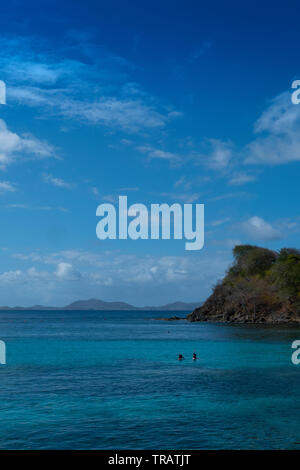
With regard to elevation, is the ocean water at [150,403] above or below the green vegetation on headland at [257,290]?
below

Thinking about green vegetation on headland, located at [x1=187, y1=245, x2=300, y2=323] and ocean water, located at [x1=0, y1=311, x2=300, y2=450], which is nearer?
ocean water, located at [x1=0, y1=311, x2=300, y2=450]

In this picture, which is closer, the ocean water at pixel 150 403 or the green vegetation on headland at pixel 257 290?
the ocean water at pixel 150 403

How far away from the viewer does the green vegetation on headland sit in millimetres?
126312

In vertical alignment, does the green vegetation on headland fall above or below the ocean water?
above

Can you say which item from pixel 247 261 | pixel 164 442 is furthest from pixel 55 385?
pixel 247 261

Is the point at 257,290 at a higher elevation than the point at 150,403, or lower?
higher

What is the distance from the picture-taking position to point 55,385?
126 feet

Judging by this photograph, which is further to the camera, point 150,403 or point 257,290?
point 257,290

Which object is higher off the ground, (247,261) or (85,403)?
(247,261)

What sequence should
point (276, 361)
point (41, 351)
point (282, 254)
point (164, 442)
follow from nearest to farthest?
point (164, 442) → point (276, 361) → point (41, 351) → point (282, 254)

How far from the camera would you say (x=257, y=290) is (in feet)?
485

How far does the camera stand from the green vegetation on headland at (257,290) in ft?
414

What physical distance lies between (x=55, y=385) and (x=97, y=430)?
46.7 ft
